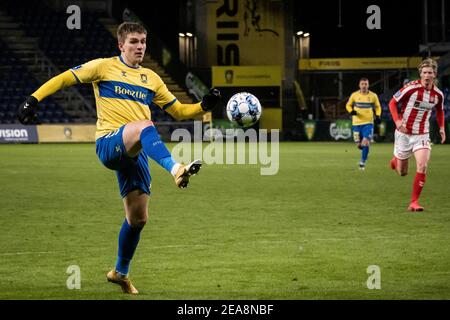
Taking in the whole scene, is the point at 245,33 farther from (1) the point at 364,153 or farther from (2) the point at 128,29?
(2) the point at 128,29

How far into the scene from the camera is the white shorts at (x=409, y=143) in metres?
13.5

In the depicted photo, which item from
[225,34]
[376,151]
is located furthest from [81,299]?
[225,34]

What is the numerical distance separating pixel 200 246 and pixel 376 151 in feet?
74.6

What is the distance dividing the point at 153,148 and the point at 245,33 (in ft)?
135

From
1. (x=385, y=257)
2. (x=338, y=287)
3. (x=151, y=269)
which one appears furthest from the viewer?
(x=385, y=257)

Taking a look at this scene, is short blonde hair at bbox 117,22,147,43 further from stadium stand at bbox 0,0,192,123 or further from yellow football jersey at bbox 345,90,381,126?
stadium stand at bbox 0,0,192,123

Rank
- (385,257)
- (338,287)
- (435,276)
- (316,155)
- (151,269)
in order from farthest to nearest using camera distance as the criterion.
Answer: (316,155) → (385,257) → (151,269) → (435,276) → (338,287)

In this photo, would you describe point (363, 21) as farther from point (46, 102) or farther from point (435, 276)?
point (435, 276)

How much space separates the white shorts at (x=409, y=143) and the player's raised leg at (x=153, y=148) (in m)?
7.54

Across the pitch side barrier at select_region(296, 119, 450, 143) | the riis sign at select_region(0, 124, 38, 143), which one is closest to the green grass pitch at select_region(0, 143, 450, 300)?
the riis sign at select_region(0, 124, 38, 143)

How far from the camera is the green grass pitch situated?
7.39 metres

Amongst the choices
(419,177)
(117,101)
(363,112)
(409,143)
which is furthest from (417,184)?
(363,112)

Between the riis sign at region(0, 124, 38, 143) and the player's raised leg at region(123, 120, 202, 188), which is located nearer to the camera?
the player's raised leg at region(123, 120, 202, 188)

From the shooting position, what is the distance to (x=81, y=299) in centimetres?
682
